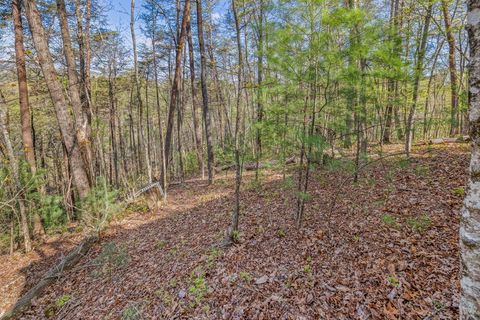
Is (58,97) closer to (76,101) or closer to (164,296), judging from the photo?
(76,101)

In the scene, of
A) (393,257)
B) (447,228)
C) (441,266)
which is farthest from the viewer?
(447,228)

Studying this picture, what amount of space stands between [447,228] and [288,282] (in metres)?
2.79

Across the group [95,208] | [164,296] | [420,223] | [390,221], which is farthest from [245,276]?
[95,208]

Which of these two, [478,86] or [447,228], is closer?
[478,86]

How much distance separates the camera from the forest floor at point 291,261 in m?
3.29

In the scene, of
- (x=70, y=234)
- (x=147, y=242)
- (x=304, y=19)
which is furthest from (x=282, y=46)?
(x=70, y=234)

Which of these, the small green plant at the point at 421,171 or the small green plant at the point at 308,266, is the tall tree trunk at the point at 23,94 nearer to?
the small green plant at the point at 308,266

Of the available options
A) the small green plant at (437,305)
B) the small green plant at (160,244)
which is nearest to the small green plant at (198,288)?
the small green plant at (160,244)

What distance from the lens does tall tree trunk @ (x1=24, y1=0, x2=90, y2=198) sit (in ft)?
20.8

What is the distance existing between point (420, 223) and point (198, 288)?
400 cm

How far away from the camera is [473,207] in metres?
1.10

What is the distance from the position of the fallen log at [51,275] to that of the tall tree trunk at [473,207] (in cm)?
694

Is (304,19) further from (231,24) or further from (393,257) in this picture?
(231,24)

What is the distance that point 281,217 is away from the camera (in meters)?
5.91
